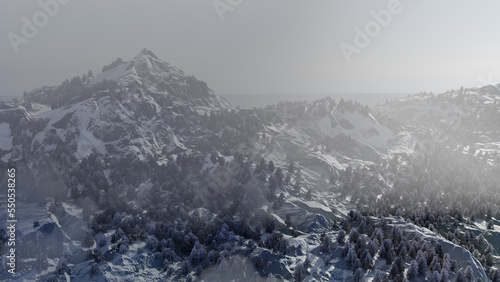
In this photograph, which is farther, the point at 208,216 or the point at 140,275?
the point at 208,216

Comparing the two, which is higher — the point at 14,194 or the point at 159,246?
the point at 14,194

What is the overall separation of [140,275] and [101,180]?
79.1 m

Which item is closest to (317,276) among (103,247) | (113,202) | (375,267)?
(375,267)

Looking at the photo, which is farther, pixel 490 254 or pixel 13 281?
pixel 490 254

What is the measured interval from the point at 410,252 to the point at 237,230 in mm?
77330

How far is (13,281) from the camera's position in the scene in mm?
128250

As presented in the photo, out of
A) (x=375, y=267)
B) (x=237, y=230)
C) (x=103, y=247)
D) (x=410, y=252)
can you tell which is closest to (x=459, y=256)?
(x=410, y=252)

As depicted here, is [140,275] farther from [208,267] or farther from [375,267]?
[375,267]

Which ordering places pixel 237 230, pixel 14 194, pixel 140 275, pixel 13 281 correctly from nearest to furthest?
pixel 13 281, pixel 140 275, pixel 237 230, pixel 14 194

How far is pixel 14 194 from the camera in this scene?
17800 cm

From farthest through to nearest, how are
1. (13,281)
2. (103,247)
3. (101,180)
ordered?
1. (101,180)
2. (103,247)
3. (13,281)

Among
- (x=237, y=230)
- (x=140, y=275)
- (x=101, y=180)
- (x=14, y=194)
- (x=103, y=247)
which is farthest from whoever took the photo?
(x=101, y=180)

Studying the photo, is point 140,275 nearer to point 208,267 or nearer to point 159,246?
point 159,246

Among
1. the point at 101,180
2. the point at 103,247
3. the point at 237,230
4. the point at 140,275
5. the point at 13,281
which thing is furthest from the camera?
the point at 101,180
